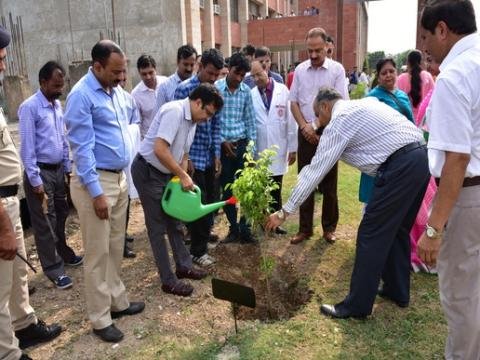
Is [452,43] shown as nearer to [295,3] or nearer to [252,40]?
[252,40]

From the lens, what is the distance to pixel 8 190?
105 inches

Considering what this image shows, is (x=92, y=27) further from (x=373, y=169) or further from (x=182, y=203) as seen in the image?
(x=373, y=169)

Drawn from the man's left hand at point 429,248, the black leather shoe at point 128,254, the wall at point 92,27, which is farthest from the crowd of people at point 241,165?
the wall at point 92,27

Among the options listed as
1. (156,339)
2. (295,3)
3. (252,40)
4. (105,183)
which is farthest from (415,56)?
(295,3)

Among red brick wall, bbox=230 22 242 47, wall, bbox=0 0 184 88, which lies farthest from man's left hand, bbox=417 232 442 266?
red brick wall, bbox=230 22 242 47

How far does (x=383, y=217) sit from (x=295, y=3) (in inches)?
1683

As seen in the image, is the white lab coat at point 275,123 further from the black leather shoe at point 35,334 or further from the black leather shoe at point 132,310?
the black leather shoe at point 35,334

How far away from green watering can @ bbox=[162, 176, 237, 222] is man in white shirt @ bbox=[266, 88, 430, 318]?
609mm

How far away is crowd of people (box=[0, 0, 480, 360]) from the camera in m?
2.09

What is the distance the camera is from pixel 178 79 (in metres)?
4.83

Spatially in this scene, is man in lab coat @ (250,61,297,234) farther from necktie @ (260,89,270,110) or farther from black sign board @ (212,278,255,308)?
black sign board @ (212,278,255,308)

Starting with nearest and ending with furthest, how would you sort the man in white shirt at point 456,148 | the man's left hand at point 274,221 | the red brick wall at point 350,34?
1. the man in white shirt at point 456,148
2. the man's left hand at point 274,221
3. the red brick wall at point 350,34

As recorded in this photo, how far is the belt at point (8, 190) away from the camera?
264 cm

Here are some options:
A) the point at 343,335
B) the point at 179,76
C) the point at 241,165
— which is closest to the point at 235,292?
the point at 343,335
